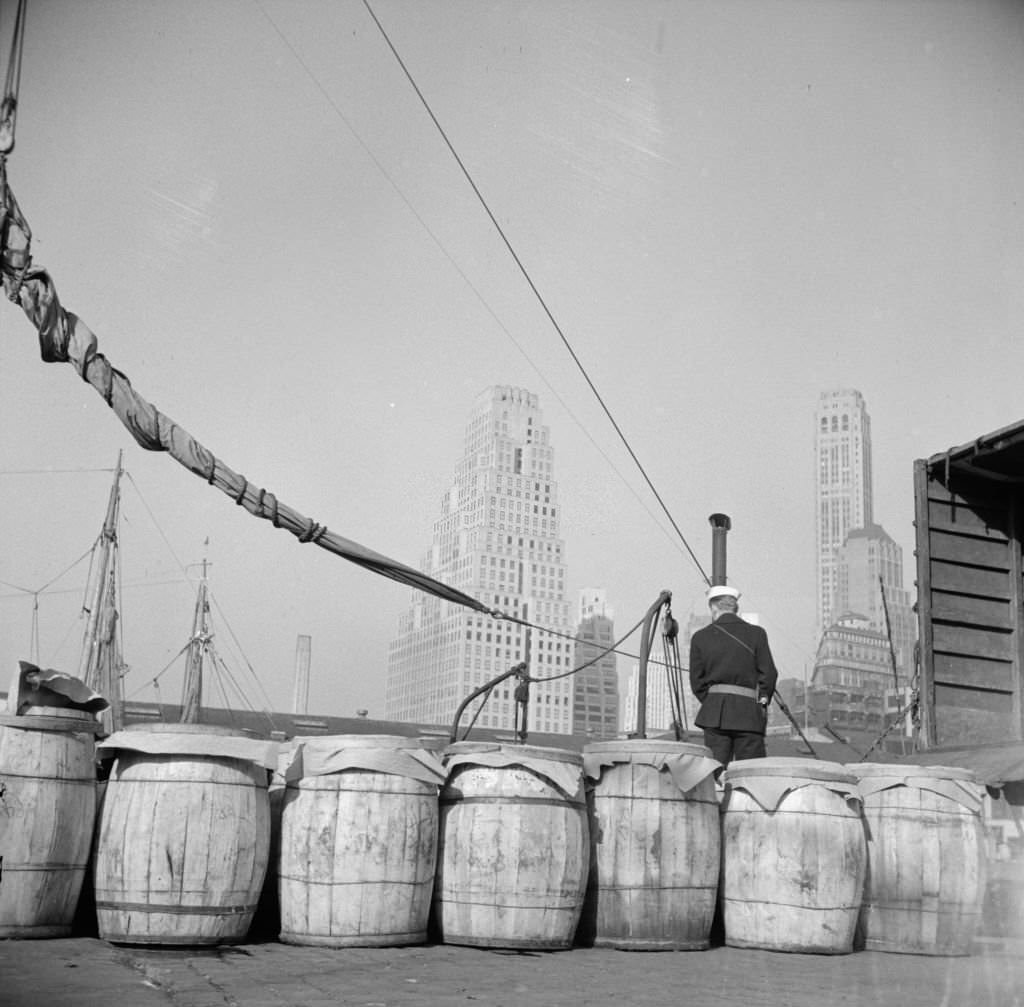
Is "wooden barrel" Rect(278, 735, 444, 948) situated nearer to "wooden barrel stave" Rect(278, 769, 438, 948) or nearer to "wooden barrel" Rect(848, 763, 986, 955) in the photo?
"wooden barrel stave" Rect(278, 769, 438, 948)

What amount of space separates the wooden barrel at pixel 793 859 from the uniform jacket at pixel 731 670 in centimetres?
116

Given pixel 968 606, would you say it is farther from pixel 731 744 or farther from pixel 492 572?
pixel 492 572

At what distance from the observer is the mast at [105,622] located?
5153cm

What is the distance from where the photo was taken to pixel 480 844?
5477 millimetres

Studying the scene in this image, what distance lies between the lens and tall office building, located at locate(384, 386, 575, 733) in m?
113

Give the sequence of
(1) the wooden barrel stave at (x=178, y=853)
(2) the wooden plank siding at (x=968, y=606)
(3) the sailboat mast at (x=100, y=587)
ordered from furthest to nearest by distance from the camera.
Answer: (3) the sailboat mast at (x=100, y=587) < (2) the wooden plank siding at (x=968, y=606) < (1) the wooden barrel stave at (x=178, y=853)

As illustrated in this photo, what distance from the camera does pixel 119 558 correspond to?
56031 mm

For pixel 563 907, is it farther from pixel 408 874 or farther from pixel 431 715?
pixel 431 715

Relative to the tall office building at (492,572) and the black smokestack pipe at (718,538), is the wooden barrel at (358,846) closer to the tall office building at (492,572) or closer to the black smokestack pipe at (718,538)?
the black smokestack pipe at (718,538)

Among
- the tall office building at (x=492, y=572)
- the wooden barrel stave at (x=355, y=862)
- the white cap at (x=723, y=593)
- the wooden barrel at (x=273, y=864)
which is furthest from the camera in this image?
the tall office building at (x=492, y=572)

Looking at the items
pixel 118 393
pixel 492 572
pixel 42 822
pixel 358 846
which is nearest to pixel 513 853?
pixel 358 846

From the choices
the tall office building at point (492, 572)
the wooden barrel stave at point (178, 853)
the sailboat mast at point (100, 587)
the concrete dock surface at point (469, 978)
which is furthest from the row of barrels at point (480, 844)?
the tall office building at point (492, 572)

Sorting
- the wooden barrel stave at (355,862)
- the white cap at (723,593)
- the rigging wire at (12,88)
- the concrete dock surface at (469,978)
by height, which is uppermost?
the rigging wire at (12,88)

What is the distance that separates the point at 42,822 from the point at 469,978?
2024mm
